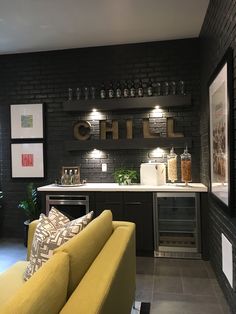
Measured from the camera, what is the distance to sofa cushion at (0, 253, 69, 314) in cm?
99

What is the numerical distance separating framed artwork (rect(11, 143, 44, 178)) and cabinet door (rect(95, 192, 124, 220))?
49.2 inches

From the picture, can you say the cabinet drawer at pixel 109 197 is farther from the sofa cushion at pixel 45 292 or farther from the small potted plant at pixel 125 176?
the sofa cushion at pixel 45 292

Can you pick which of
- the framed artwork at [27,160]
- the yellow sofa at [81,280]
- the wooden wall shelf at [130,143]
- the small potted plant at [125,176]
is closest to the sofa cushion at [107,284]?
the yellow sofa at [81,280]

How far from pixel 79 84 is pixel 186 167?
2.11 m

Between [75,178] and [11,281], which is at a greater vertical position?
[75,178]

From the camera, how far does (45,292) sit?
111cm

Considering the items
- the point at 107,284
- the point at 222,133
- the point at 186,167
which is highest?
the point at 222,133

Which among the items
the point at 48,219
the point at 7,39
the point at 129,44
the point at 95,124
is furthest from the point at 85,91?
the point at 48,219

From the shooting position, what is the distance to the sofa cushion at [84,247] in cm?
144

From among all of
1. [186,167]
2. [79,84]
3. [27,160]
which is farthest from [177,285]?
[79,84]

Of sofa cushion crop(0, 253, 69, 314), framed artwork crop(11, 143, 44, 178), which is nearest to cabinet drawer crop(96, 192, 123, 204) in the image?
framed artwork crop(11, 143, 44, 178)

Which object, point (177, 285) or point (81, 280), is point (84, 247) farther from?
point (177, 285)

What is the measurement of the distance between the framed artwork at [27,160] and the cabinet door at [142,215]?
5.35 ft

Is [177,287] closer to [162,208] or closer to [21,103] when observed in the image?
[162,208]
